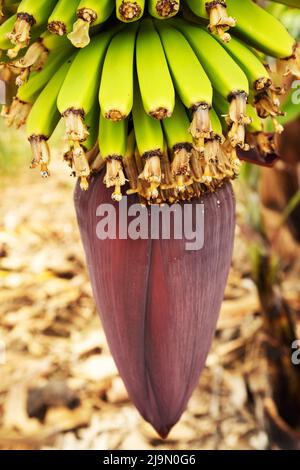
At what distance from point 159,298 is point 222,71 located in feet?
0.74

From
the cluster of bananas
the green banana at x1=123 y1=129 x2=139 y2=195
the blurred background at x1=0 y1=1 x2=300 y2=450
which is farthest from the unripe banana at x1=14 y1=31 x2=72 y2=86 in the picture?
the blurred background at x1=0 y1=1 x2=300 y2=450

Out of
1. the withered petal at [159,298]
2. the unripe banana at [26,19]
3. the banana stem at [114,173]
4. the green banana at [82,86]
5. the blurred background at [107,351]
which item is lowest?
the blurred background at [107,351]

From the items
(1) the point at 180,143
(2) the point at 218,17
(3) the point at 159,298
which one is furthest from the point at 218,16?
(3) the point at 159,298

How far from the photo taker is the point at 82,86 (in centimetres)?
54

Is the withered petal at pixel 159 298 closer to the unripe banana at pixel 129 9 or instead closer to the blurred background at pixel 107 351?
the unripe banana at pixel 129 9

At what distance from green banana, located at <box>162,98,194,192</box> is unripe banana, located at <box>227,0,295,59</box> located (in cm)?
9

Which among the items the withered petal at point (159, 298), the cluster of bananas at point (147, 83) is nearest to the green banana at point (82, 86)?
the cluster of bananas at point (147, 83)

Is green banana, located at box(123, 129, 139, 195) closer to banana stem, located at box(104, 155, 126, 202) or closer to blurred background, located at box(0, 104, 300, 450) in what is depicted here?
banana stem, located at box(104, 155, 126, 202)

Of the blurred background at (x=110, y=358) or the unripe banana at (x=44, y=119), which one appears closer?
the unripe banana at (x=44, y=119)

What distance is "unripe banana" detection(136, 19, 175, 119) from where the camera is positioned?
51cm

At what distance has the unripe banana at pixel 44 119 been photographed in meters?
0.56

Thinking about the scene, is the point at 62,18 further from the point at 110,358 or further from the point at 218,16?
the point at 110,358
